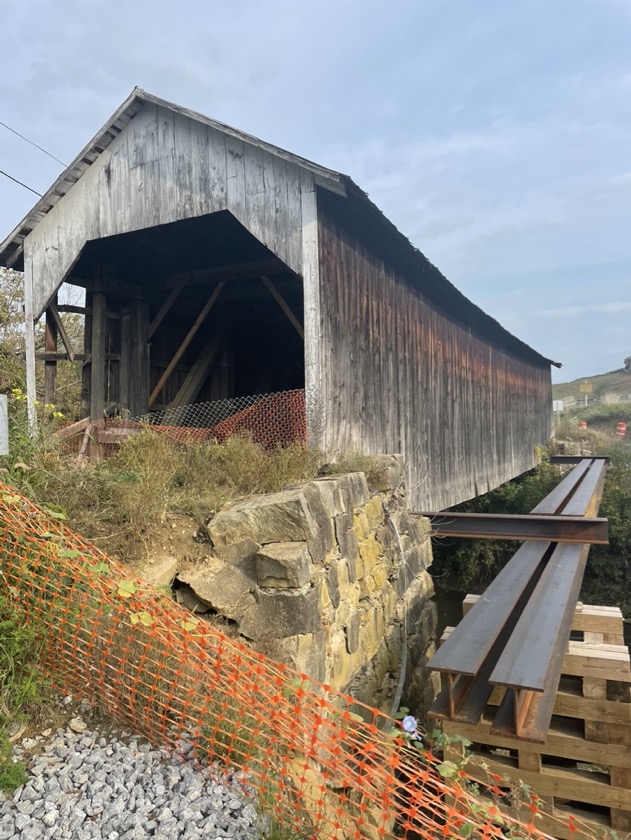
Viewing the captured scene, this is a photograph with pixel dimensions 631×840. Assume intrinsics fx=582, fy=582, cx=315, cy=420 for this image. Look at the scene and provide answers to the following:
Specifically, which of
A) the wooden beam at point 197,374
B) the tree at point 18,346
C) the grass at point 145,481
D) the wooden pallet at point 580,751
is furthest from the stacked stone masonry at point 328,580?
the tree at point 18,346

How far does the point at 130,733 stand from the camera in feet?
8.86

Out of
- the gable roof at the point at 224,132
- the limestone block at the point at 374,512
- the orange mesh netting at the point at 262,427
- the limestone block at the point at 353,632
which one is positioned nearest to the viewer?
the limestone block at the point at 353,632

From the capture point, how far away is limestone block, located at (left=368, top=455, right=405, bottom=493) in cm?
618

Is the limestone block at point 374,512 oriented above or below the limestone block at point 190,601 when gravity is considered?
above

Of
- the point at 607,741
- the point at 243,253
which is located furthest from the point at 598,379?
the point at 607,741

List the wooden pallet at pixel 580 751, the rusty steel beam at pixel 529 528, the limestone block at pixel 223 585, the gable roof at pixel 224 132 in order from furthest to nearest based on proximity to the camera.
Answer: the rusty steel beam at pixel 529 528 → the gable roof at pixel 224 132 → the limestone block at pixel 223 585 → the wooden pallet at pixel 580 751

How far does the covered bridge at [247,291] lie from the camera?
6.25m

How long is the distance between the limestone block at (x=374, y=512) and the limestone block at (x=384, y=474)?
16 centimetres

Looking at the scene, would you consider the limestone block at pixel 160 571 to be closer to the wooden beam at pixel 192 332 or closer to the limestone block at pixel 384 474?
the limestone block at pixel 384 474

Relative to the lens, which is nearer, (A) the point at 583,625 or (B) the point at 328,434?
(A) the point at 583,625

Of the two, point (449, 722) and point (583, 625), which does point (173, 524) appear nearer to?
point (449, 722)

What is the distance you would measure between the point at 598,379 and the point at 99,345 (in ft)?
196

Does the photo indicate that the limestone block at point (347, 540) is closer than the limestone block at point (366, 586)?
Yes

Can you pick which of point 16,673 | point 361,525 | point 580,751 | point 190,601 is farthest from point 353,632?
point 16,673
